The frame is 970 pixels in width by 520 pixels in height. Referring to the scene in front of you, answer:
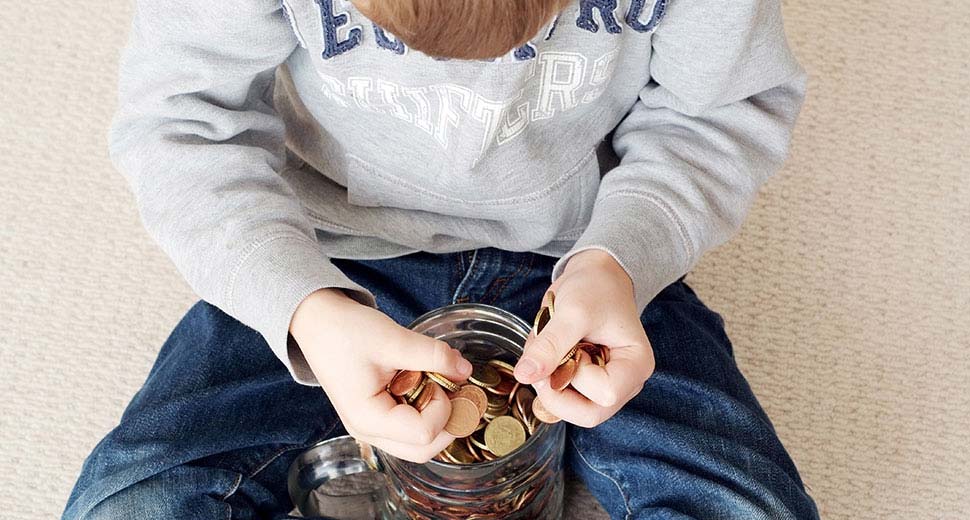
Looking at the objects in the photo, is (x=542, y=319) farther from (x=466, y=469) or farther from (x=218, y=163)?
(x=218, y=163)

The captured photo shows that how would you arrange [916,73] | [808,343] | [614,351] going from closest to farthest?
[614,351]
[808,343]
[916,73]

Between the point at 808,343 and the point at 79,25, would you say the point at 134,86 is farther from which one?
the point at 808,343

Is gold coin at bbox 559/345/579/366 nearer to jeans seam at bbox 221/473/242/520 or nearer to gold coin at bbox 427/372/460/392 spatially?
gold coin at bbox 427/372/460/392

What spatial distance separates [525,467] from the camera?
59 cm

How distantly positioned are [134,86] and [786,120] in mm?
415

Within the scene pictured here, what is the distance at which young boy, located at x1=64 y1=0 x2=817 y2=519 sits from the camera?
1.88 feet

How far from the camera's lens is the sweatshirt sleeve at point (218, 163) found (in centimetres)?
59

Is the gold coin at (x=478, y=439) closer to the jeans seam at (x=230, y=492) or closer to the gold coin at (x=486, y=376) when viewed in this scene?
the gold coin at (x=486, y=376)

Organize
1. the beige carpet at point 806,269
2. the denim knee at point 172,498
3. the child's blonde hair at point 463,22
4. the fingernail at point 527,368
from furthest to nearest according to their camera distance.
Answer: the beige carpet at point 806,269
the denim knee at point 172,498
the fingernail at point 527,368
the child's blonde hair at point 463,22

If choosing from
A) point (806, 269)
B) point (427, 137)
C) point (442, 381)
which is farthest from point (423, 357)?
point (806, 269)

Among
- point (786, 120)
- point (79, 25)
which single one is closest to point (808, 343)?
point (786, 120)

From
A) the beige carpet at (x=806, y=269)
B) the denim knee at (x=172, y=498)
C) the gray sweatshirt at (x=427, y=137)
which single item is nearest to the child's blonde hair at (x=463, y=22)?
the gray sweatshirt at (x=427, y=137)

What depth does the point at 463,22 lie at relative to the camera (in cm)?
39

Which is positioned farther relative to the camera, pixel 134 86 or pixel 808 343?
pixel 808 343
